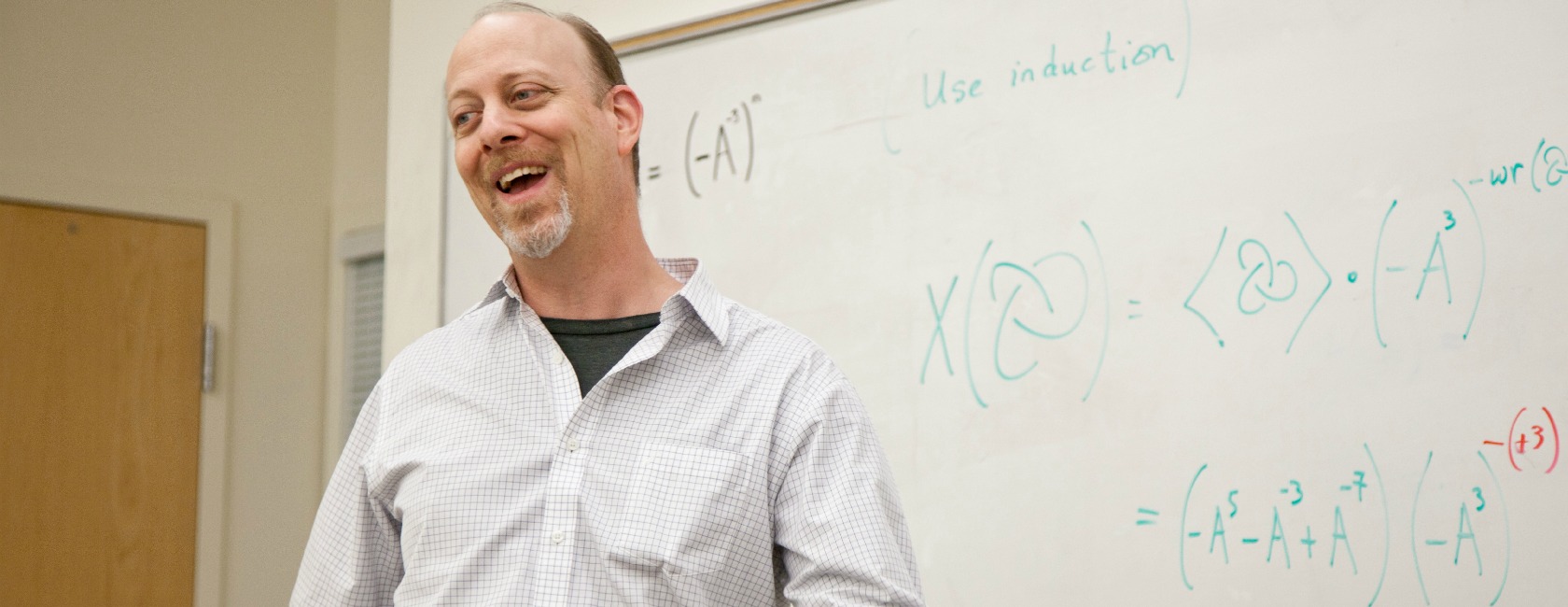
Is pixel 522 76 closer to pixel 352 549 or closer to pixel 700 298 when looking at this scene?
pixel 700 298

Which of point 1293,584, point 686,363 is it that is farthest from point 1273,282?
point 686,363

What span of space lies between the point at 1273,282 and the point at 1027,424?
367 millimetres

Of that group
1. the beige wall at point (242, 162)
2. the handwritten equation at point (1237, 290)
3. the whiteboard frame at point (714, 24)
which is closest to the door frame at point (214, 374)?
the beige wall at point (242, 162)

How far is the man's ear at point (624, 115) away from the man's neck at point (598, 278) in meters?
0.07

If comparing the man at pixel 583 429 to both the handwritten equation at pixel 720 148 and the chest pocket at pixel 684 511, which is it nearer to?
the chest pocket at pixel 684 511

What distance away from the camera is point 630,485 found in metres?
1.06

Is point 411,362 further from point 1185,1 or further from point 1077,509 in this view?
point 1185,1

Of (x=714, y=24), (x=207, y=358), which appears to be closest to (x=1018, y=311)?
(x=714, y=24)

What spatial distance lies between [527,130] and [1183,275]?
897 mm

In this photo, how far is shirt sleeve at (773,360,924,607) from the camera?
39.1 inches

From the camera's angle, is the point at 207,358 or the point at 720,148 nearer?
the point at 720,148

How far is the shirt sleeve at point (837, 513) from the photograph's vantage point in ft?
3.26

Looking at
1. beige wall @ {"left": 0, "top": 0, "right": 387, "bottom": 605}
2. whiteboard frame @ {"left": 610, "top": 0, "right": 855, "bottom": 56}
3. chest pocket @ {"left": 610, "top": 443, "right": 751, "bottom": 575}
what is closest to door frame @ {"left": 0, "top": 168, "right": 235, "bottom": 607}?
beige wall @ {"left": 0, "top": 0, "right": 387, "bottom": 605}

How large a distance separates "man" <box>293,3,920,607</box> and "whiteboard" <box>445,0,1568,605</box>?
70 cm
